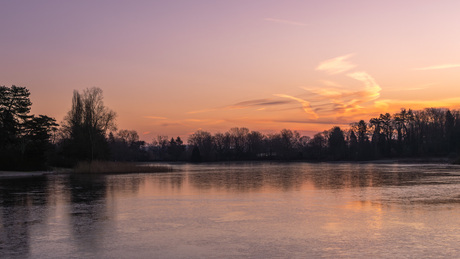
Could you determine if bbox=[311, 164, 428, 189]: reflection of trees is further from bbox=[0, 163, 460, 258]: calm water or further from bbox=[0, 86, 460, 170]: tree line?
bbox=[0, 86, 460, 170]: tree line

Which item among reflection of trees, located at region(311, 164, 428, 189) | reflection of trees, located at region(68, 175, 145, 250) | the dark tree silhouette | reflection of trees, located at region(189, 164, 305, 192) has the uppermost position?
the dark tree silhouette

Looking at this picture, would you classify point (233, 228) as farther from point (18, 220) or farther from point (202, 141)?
point (202, 141)

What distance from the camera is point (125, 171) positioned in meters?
48.7

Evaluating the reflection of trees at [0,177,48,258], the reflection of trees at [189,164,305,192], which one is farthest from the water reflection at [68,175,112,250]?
the reflection of trees at [189,164,305,192]

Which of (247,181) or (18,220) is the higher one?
(18,220)

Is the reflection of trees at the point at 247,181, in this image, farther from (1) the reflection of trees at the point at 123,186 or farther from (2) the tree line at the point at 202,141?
(2) the tree line at the point at 202,141

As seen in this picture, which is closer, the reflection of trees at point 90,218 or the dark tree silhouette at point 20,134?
the reflection of trees at point 90,218

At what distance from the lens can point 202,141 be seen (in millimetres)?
159125

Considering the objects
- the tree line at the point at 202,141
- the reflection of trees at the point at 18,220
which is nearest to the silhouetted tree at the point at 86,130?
the tree line at the point at 202,141

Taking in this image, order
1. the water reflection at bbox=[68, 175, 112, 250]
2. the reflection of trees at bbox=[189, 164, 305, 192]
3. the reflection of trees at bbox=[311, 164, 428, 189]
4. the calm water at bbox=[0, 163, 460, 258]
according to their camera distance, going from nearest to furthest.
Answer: the calm water at bbox=[0, 163, 460, 258]
the water reflection at bbox=[68, 175, 112, 250]
the reflection of trees at bbox=[189, 164, 305, 192]
the reflection of trees at bbox=[311, 164, 428, 189]

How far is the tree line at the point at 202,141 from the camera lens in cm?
5191

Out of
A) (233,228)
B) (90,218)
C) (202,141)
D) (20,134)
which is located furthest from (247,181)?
(202,141)

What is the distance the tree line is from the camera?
5191cm

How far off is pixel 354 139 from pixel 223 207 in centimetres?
12311
